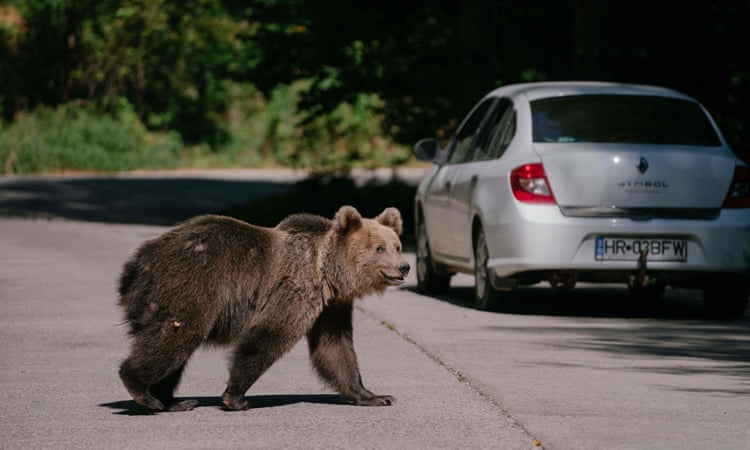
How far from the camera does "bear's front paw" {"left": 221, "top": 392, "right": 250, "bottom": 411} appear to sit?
7.66m

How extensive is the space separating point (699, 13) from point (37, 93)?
96.8ft

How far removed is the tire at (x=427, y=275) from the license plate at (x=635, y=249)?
2802 millimetres

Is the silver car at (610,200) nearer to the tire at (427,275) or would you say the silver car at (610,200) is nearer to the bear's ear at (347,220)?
the tire at (427,275)

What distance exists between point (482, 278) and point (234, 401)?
5.31 metres

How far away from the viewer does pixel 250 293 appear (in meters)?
7.76

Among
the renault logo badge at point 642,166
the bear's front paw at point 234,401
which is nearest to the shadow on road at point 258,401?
the bear's front paw at point 234,401

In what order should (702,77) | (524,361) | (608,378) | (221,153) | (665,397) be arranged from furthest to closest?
(221,153), (702,77), (524,361), (608,378), (665,397)

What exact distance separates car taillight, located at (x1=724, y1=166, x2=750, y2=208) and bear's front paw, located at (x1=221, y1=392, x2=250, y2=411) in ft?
18.4

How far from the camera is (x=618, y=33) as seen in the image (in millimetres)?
22312

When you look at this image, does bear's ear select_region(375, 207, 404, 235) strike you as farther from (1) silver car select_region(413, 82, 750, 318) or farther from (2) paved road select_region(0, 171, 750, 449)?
(1) silver car select_region(413, 82, 750, 318)

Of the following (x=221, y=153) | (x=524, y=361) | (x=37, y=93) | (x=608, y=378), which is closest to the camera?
(x=608, y=378)

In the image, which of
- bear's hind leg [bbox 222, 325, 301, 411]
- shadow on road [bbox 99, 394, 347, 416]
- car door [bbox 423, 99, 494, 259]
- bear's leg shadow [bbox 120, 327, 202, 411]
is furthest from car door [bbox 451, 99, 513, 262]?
bear's leg shadow [bbox 120, 327, 202, 411]

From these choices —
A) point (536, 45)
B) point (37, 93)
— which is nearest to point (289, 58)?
point (536, 45)

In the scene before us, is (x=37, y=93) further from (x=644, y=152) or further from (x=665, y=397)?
(x=665, y=397)
